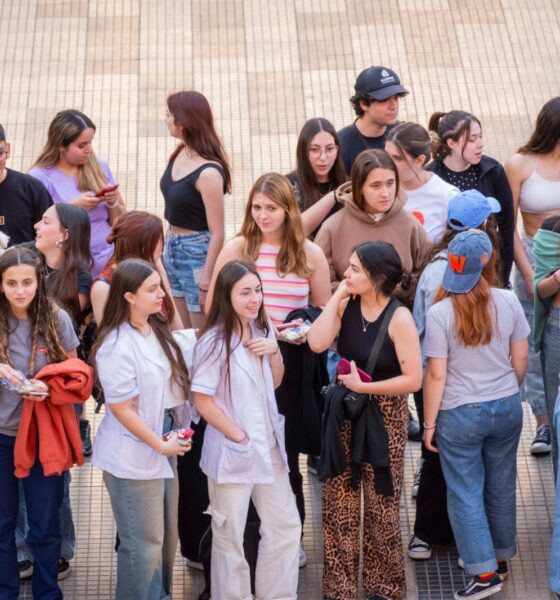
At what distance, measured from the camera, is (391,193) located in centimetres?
569

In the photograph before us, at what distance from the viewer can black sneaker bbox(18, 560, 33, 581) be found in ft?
18.4

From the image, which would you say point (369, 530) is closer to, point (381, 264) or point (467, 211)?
point (381, 264)

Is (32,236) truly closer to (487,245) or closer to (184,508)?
(184,508)

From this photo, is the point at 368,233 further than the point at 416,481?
No

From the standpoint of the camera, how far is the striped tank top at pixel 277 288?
18.4 ft

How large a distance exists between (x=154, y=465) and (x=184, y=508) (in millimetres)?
695

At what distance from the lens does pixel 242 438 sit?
5.06 meters

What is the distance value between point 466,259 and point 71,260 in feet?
6.16

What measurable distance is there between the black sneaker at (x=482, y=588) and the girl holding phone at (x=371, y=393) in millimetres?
295

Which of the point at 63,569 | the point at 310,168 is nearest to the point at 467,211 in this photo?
the point at 310,168

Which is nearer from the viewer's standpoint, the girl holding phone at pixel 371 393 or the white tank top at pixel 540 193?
the girl holding phone at pixel 371 393

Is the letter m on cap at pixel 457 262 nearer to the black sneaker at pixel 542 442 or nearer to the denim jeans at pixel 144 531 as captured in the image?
the denim jeans at pixel 144 531

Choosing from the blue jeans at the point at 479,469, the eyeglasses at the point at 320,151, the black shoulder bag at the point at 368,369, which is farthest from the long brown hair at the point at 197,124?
the blue jeans at the point at 479,469

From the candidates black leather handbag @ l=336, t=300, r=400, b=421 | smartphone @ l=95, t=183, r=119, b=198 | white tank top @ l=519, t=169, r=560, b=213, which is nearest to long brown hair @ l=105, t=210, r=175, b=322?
black leather handbag @ l=336, t=300, r=400, b=421
